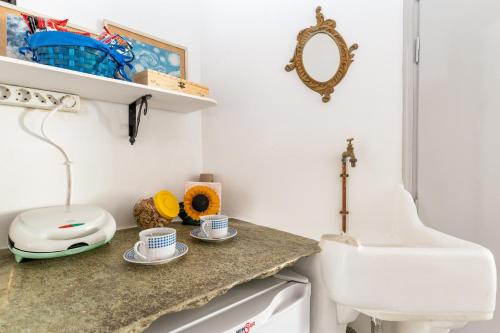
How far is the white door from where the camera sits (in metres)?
0.84

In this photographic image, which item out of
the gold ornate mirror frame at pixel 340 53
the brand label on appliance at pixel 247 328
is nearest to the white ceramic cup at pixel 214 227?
the brand label on appliance at pixel 247 328

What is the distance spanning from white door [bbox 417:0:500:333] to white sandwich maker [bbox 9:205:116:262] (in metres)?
1.20

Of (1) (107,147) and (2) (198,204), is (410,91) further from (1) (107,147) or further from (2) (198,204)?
(1) (107,147)

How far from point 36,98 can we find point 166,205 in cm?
66

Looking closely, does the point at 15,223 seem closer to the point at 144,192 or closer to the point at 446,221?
the point at 144,192

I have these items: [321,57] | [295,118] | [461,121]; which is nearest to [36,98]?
[295,118]

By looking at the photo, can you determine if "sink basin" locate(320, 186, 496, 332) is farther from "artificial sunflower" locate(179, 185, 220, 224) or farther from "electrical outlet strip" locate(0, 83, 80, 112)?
"electrical outlet strip" locate(0, 83, 80, 112)

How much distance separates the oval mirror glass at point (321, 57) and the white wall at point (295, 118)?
0.07m

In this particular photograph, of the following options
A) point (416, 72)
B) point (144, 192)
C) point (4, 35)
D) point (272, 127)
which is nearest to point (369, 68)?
point (416, 72)

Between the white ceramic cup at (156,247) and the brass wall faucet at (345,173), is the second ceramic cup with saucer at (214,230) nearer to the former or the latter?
the white ceramic cup at (156,247)

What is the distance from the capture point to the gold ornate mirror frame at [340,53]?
1105 mm

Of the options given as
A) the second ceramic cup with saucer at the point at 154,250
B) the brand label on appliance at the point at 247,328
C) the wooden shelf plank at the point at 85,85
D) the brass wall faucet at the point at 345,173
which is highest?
the wooden shelf plank at the point at 85,85

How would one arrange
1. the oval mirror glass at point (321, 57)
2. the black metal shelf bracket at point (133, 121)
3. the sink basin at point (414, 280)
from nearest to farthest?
1. the sink basin at point (414, 280)
2. the oval mirror glass at point (321, 57)
3. the black metal shelf bracket at point (133, 121)

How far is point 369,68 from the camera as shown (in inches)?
41.8
